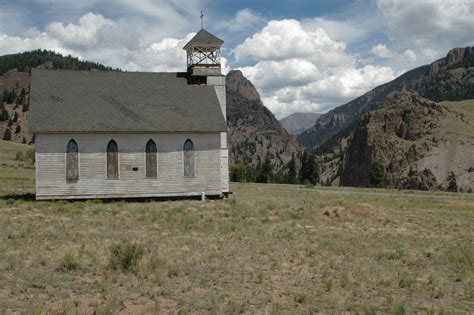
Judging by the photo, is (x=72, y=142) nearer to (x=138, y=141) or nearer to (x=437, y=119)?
(x=138, y=141)

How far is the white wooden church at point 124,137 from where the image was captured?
100 ft

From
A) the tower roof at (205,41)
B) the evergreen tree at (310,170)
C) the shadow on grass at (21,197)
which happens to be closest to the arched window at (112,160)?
the shadow on grass at (21,197)

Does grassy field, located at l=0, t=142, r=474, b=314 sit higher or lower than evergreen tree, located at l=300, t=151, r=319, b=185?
lower

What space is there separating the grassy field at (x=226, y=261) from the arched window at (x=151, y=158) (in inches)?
222

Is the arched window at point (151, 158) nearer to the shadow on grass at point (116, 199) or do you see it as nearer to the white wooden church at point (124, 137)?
the white wooden church at point (124, 137)

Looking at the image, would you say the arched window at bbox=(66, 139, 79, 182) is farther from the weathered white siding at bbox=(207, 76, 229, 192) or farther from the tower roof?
the tower roof

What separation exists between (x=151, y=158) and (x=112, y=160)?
2.46 metres

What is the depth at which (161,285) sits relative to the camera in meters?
12.3

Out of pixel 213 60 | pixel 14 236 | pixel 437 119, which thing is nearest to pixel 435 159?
pixel 437 119

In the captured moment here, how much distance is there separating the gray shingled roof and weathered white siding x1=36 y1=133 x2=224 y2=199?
62 centimetres

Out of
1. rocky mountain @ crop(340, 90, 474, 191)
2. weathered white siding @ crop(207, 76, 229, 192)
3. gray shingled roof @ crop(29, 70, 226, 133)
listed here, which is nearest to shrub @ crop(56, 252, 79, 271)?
gray shingled roof @ crop(29, 70, 226, 133)

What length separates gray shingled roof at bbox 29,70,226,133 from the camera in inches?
1227

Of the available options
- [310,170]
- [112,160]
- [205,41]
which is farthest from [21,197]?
[310,170]

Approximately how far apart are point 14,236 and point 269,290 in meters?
9.97
